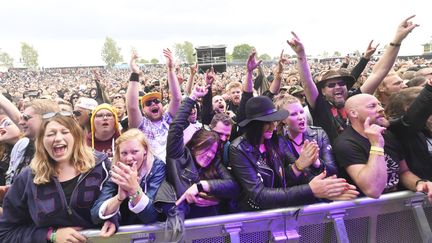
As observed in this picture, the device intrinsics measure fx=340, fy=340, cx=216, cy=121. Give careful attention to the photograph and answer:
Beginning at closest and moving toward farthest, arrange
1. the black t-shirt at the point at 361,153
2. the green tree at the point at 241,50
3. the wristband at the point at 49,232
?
the wristband at the point at 49,232
the black t-shirt at the point at 361,153
the green tree at the point at 241,50

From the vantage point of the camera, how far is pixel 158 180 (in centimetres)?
231

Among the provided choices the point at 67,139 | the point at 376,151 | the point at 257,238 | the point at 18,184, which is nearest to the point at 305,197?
the point at 257,238

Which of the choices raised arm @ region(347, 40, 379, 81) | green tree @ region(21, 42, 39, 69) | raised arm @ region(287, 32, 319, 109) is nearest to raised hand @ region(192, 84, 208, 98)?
raised arm @ region(287, 32, 319, 109)

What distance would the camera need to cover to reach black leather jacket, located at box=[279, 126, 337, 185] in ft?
8.00

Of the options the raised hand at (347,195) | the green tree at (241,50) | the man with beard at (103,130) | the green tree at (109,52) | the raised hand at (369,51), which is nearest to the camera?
the raised hand at (347,195)

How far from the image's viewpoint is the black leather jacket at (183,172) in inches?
93.4

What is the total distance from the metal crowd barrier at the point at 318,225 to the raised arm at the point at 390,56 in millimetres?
1766

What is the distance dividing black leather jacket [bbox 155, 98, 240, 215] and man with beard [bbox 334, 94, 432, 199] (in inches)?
32.4

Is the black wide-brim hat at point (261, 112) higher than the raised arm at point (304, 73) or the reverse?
the reverse

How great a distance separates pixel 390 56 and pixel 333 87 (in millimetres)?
782

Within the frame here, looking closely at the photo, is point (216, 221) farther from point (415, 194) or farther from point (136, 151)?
point (415, 194)

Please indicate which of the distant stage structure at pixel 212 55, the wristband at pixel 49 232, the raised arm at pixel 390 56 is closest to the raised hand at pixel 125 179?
the wristband at pixel 49 232

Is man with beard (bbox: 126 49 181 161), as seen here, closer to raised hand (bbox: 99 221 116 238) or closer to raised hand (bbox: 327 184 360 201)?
raised hand (bbox: 99 221 116 238)

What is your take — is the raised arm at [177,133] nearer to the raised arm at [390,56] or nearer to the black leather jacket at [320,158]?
the black leather jacket at [320,158]
